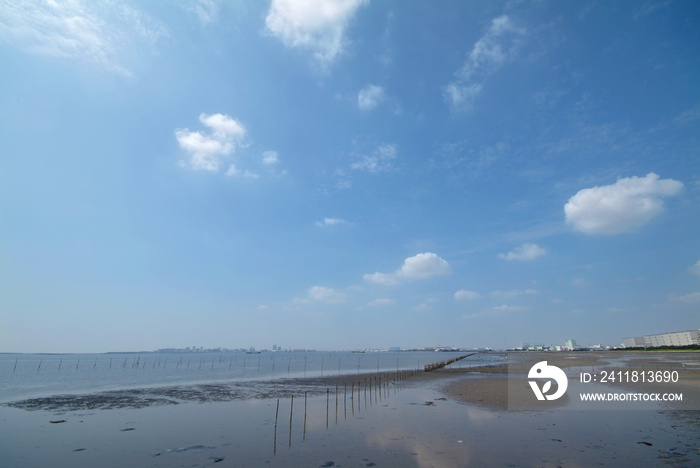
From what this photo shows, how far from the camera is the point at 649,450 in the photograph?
16156mm

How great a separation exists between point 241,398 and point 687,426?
116ft

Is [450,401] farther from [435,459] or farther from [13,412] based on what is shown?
[13,412]

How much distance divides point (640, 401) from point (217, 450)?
111 feet

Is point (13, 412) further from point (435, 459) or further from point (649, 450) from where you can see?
point (649, 450)

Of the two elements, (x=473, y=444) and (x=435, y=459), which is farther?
(x=473, y=444)

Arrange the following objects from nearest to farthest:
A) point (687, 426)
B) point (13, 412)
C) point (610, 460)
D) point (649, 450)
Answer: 1. point (610, 460)
2. point (649, 450)
3. point (687, 426)
4. point (13, 412)

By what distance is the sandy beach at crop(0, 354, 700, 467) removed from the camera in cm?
1603

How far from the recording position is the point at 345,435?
66.3 ft

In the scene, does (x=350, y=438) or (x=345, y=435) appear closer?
(x=350, y=438)

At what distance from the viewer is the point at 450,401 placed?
3133cm

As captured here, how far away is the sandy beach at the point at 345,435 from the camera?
16.0 metres

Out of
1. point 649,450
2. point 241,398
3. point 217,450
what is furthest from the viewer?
point 241,398

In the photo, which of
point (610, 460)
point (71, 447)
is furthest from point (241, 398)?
point (610, 460)

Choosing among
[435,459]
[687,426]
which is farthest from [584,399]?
[435,459]
